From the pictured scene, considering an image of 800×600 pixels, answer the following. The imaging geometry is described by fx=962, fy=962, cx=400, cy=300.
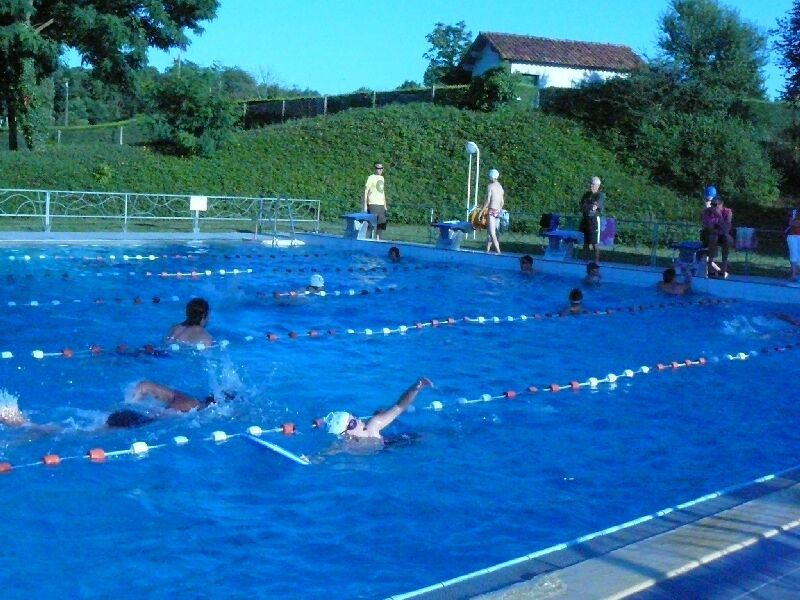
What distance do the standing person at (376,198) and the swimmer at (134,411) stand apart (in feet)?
43.0

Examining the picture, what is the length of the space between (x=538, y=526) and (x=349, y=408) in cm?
303

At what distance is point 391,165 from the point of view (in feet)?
108

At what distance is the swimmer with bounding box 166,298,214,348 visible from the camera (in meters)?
9.23

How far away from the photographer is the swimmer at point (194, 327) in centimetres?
923

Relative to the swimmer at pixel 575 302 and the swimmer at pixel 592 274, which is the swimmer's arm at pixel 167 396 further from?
the swimmer at pixel 592 274

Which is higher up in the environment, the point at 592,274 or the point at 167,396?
the point at 592,274

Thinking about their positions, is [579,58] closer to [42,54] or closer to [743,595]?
[42,54]

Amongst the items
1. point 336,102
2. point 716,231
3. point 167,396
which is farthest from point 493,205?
point 336,102

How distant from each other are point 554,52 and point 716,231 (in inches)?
1290

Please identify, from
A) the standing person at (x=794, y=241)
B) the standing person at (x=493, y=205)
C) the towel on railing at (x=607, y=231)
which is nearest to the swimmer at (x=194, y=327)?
the standing person at (x=493, y=205)

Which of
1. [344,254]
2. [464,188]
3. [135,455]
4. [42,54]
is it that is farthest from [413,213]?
[135,455]

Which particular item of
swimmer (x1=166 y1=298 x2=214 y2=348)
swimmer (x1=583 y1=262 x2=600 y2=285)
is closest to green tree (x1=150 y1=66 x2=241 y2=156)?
swimmer (x1=583 y1=262 x2=600 y2=285)

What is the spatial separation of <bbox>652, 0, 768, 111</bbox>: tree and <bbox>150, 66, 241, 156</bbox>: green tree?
51.0 feet

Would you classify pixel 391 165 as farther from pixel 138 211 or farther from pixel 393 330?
pixel 393 330
